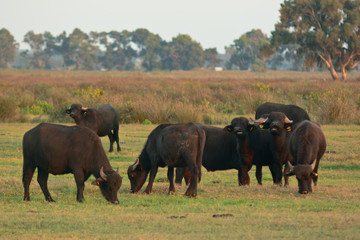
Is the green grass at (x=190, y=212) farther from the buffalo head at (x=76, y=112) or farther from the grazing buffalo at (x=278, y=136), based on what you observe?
the buffalo head at (x=76, y=112)

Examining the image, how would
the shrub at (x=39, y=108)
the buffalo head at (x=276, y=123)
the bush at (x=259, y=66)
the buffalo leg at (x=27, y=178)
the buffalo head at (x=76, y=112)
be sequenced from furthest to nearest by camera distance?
the bush at (x=259, y=66) → the shrub at (x=39, y=108) → the buffalo head at (x=76, y=112) → the buffalo head at (x=276, y=123) → the buffalo leg at (x=27, y=178)

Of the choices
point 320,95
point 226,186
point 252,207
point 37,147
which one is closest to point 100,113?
point 226,186

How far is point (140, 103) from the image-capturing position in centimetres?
2883

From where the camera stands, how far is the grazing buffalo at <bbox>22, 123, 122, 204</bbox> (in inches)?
411

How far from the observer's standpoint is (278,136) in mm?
12617

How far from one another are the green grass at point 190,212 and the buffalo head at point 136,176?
268 millimetres

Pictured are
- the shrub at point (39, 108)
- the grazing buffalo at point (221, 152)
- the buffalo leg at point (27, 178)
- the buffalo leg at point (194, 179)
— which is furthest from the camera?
the shrub at point (39, 108)

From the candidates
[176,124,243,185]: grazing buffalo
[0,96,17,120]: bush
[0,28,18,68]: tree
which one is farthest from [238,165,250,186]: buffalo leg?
[0,28,18,68]: tree

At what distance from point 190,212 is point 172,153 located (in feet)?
6.16

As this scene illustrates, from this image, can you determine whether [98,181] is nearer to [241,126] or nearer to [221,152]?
[241,126]

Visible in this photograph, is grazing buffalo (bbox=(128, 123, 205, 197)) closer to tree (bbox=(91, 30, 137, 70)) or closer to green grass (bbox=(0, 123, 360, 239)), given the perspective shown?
green grass (bbox=(0, 123, 360, 239))

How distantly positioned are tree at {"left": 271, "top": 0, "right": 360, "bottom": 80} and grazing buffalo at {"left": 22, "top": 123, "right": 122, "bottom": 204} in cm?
5436

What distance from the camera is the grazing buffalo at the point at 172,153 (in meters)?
11.3

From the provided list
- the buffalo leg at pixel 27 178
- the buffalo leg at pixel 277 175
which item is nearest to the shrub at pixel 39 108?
the buffalo leg at pixel 277 175
